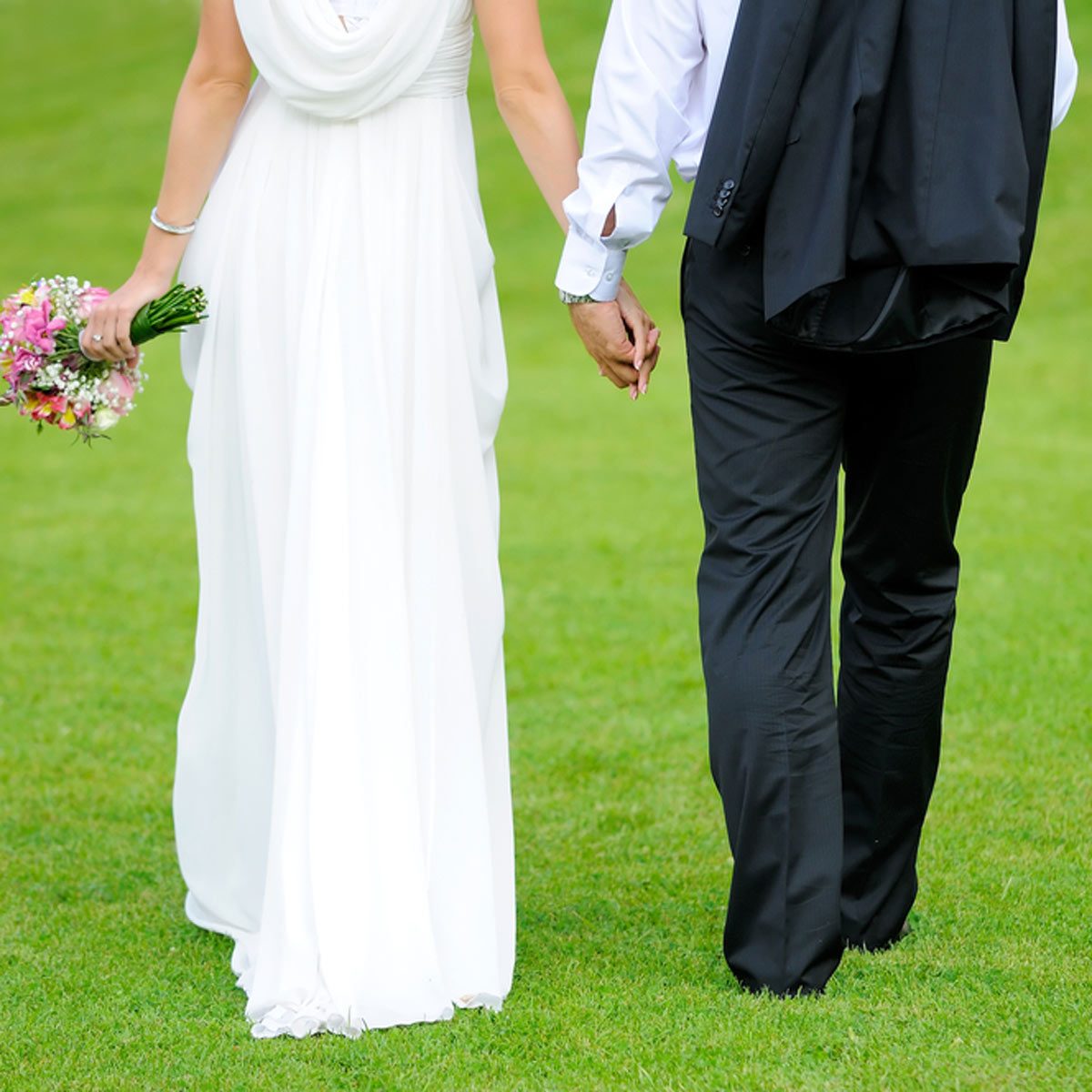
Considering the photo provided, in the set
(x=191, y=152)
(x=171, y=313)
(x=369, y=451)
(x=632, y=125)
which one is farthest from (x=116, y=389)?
(x=632, y=125)

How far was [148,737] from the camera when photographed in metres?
5.70

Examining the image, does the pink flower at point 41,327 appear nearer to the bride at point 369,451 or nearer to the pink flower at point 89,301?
the pink flower at point 89,301

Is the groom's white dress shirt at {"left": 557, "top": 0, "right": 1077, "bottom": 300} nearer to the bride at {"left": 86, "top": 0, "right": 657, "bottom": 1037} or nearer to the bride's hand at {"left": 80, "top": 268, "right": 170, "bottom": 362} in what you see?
the bride at {"left": 86, "top": 0, "right": 657, "bottom": 1037}

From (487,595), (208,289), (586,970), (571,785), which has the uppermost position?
(208,289)

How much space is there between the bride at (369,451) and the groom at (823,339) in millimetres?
299

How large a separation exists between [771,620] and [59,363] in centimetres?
156

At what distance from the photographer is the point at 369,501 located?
3.53m

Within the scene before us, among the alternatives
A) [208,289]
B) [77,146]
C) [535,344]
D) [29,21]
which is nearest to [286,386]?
[208,289]

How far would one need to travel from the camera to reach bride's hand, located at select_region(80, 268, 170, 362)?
381 centimetres

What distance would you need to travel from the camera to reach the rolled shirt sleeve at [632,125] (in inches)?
128

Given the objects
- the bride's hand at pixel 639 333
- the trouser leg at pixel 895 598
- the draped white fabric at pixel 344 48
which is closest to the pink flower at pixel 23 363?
the draped white fabric at pixel 344 48

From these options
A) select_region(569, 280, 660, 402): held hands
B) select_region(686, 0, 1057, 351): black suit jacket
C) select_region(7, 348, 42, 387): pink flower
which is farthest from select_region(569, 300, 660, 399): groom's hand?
select_region(7, 348, 42, 387): pink flower

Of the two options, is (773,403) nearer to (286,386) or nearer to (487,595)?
(487,595)

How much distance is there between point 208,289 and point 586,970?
1.52 meters
